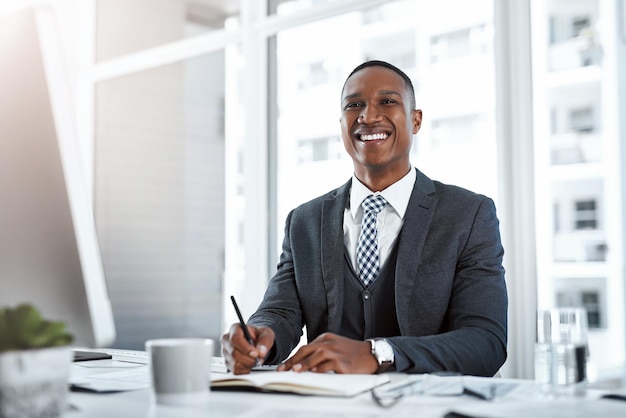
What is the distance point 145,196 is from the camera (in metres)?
3.96

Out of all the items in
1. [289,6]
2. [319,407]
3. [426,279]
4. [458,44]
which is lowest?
[319,407]

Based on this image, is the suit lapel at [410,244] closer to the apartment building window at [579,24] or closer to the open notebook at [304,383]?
the open notebook at [304,383]

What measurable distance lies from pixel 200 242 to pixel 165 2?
1.40 metres

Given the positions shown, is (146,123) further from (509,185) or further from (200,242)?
(509,185)

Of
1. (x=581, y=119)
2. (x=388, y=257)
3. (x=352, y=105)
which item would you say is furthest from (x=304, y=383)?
(x=581, y=119)

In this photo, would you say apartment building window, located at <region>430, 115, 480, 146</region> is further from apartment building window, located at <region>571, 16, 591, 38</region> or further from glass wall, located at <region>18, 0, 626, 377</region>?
apartment building window, located at <region>571, 16, 591, 38</region>

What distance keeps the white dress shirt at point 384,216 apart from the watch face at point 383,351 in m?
0.52

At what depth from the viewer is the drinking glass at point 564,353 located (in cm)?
103

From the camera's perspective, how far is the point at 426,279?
5.74 feet

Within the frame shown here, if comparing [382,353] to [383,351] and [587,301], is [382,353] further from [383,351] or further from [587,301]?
[587,301]

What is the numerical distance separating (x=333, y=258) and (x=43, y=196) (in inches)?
45.0

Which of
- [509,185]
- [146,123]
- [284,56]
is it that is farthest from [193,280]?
[509,185]

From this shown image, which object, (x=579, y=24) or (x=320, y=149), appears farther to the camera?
(x=320, y=149)

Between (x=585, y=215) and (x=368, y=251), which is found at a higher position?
(x=585, y=215)
